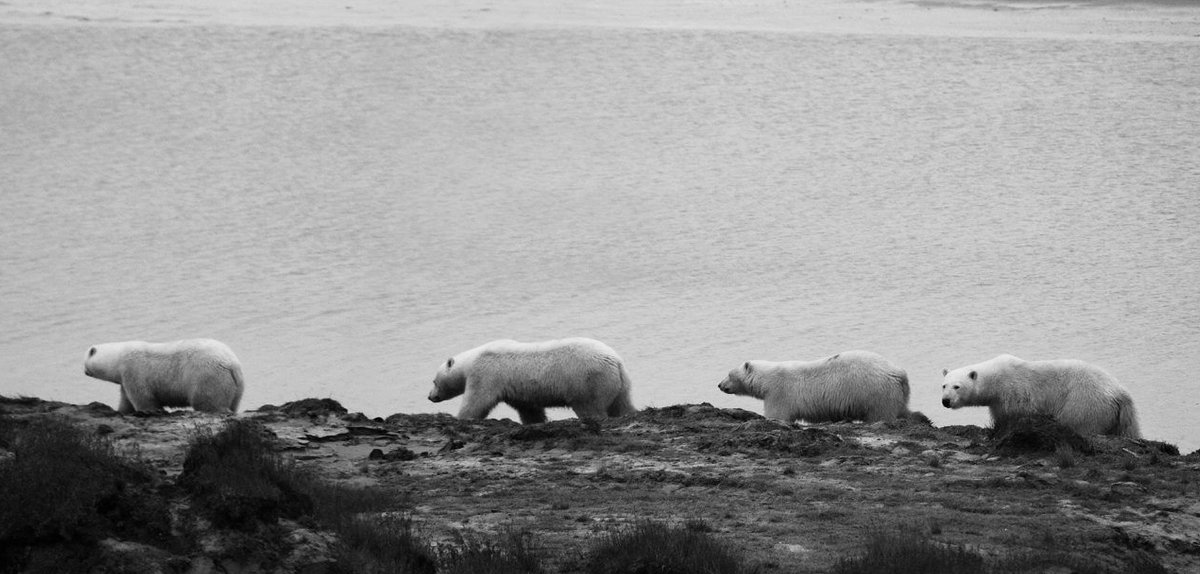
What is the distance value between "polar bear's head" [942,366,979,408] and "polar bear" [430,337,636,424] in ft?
10.1

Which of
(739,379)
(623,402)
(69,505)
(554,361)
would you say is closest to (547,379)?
(554,361)

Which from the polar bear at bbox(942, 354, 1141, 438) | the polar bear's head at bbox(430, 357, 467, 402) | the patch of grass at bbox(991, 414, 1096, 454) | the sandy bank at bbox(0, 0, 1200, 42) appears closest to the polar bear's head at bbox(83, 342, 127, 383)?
the polar bear's head at bbox(430, 357, 467, 402)

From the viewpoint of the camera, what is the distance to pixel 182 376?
44.5ft

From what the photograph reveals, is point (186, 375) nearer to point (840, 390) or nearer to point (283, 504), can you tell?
point (283, 504)

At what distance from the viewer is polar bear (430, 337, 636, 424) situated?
527 inches

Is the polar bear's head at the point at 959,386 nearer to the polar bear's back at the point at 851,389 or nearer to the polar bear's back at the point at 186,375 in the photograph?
the polar bear's back at the point at 851,389

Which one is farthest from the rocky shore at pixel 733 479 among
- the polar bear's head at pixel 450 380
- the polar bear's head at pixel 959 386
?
the polar bear's head at pixel 450 380

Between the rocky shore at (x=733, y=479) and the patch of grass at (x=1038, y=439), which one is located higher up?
the patch of grass at (x=1038, y=439)

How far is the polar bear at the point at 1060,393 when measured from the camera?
12438mm

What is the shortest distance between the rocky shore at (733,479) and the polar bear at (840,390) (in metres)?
1.07

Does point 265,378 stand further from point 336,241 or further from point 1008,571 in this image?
point 1008,571

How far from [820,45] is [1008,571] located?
27539mm

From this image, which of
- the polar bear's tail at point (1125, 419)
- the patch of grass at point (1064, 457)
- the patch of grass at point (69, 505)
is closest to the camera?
the patch of grass at point (69, 505)

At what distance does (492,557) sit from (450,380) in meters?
6.99
